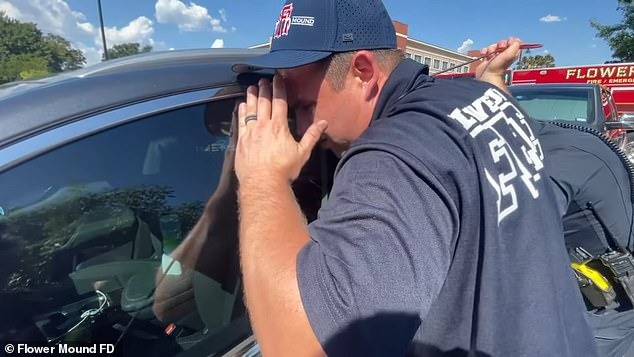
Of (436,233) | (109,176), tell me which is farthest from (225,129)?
(436,233)

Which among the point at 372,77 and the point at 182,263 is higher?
the point at 372,77

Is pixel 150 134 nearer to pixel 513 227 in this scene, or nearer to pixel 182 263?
pixel 182 263

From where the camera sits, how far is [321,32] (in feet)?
4.14

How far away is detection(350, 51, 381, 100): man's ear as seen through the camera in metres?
1.28

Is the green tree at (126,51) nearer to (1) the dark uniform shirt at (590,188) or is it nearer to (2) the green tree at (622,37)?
(1) the dark uniform shirt at (590,188)

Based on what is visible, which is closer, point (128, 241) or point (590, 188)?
point (128, 241)

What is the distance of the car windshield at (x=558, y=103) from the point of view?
573 cm

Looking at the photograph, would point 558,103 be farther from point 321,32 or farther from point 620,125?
point 321,32

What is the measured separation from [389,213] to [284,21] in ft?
2.61

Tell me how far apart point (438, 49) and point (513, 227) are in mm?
55139

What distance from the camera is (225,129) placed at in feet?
4.35

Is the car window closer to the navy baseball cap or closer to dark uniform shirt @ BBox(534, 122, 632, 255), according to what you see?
the navy baseball cap

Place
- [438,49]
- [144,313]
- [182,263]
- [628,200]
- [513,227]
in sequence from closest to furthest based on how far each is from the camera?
[513,227], [144,313], [182,263], [628,200], [438,49]

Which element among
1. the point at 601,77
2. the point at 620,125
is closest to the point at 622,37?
the point at 601,77
